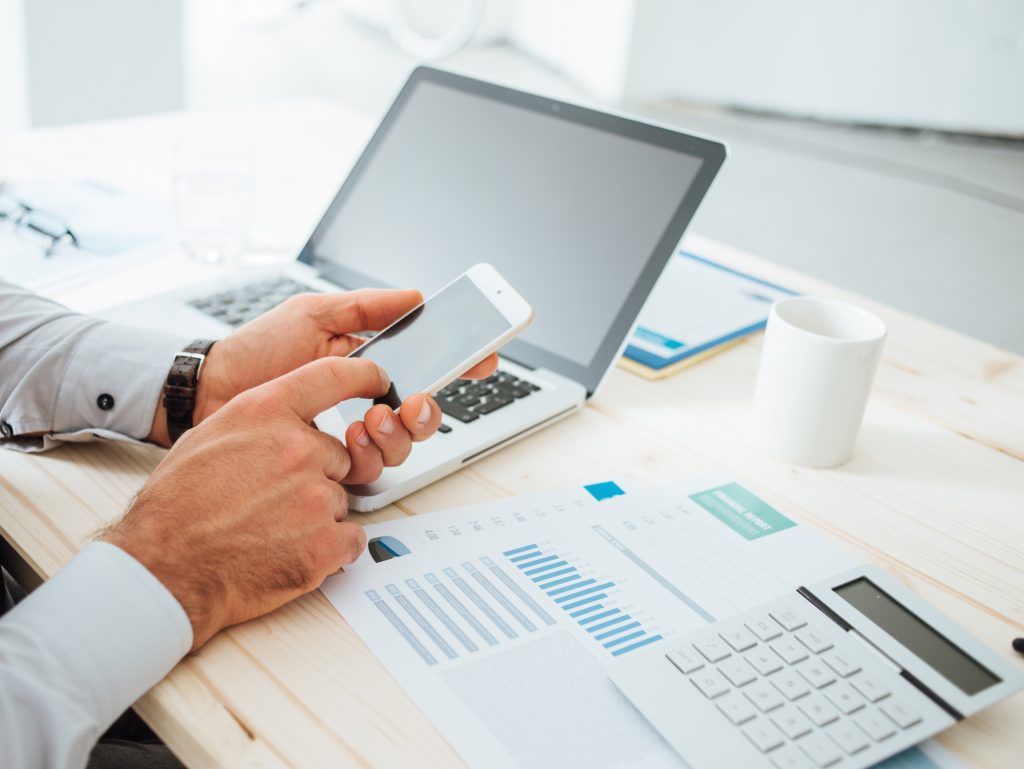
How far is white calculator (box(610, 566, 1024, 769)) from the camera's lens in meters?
0.54

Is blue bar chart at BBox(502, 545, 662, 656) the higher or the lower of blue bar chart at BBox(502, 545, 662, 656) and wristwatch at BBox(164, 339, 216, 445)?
the lower

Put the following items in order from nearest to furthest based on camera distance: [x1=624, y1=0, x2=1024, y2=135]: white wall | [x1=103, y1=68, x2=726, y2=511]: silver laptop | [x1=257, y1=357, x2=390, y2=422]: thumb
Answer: [x1=257, y1=357, x2=390, y2=422]: thumb → [x1=103, y1=68, x2=726, y2=511]: silver laptop → [x1=624, y1=0, x2=1024, y2=135]: white wall

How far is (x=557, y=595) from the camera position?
0.66m

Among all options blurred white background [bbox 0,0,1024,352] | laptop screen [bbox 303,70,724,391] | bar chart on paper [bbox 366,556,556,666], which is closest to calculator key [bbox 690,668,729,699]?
bar chart on paper [bbox 366,556,556,666]

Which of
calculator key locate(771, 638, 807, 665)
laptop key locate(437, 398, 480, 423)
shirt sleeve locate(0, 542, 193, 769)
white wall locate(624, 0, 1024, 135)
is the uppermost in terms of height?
white wall locate(624, 0, 1024, 135)

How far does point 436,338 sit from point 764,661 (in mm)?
340

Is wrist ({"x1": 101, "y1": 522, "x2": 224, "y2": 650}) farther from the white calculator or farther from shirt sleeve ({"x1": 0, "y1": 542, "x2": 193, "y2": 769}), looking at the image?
the white calculator

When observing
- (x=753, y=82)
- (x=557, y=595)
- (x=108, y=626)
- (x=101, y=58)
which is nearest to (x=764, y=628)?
(x=557, y=595)

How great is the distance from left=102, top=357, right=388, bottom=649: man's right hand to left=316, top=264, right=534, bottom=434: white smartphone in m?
0.05

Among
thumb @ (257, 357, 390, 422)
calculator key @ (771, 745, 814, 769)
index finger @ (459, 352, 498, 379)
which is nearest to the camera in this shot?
calculator key @ (771, 745, 814, 769)

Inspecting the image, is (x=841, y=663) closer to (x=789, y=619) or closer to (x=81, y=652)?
(x=789, y=619)

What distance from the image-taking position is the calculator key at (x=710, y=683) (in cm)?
57

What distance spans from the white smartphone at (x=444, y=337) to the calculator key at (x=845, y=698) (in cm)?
32

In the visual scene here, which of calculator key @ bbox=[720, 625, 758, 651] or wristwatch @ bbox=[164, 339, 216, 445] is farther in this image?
wristwatch @ bbox=[164, 339, 216, 445]
